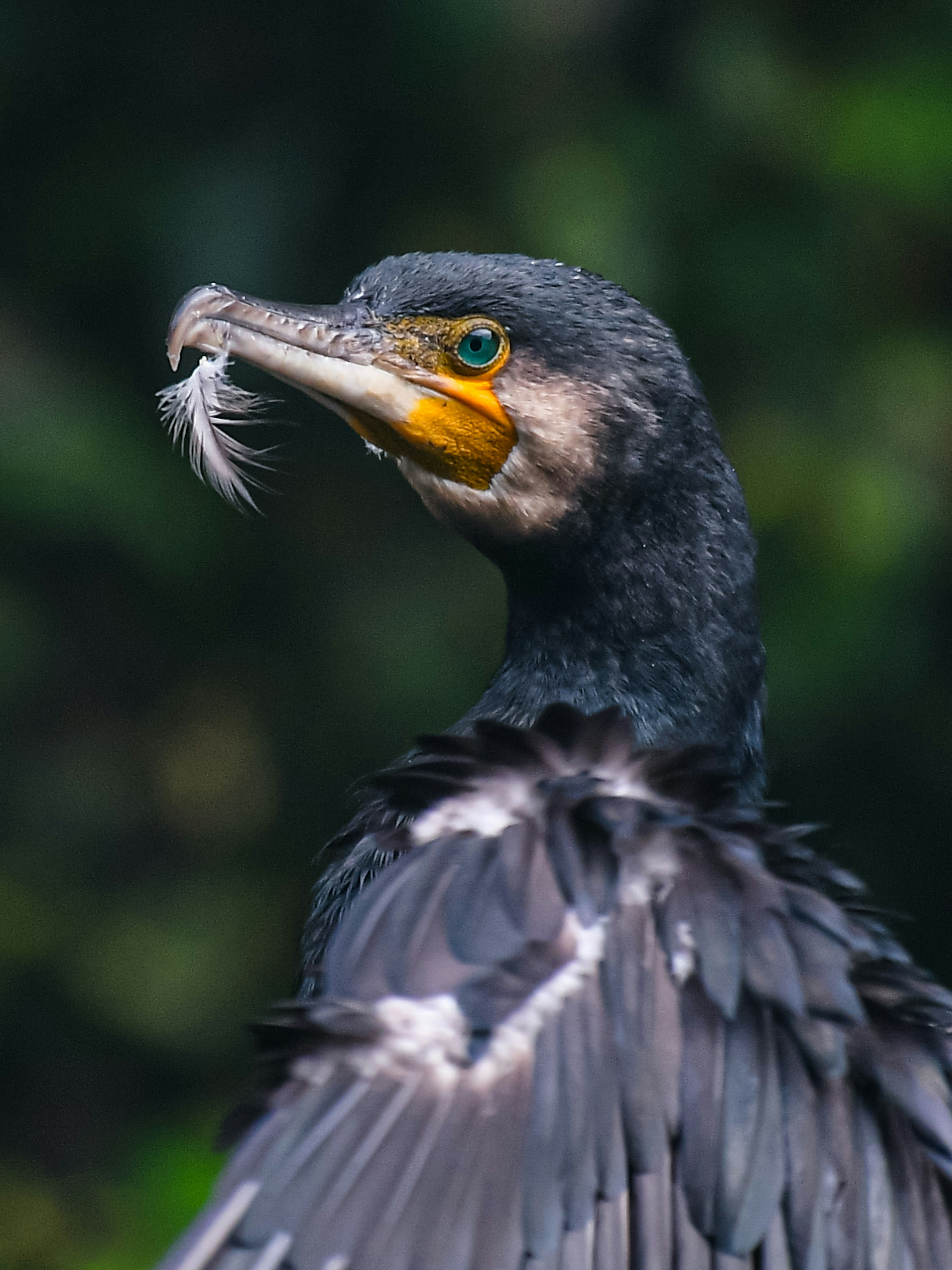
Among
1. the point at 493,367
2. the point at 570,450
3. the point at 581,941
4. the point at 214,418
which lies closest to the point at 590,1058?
the point at 581,941

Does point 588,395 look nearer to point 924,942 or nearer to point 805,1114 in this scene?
point 805,1114

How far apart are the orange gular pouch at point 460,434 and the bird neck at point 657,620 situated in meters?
0.14

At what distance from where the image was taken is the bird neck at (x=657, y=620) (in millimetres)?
2242

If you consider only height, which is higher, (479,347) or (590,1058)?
(479,347)

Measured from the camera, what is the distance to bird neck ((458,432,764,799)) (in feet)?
7.36

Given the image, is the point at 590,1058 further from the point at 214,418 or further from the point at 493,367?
the point at 214,418

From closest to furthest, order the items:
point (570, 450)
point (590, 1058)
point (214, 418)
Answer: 1. point (590, 1058)
2. point (570, 450)
3. point (214, 418)

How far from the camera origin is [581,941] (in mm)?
1681

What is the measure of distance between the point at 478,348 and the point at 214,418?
414 millimetres

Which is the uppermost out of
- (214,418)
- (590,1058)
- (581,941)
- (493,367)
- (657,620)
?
(493,367)

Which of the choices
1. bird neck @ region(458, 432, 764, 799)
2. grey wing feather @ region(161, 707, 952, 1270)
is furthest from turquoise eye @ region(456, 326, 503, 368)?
grey wing feather @ region(161, 707, 952, 1270)

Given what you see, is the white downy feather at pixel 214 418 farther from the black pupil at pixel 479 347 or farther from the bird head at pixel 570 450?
the black pupil at pixel 479 347

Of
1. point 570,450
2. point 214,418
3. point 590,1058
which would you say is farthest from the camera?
point 214,418

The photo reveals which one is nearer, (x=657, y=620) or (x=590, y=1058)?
(x=590, y=1058)
